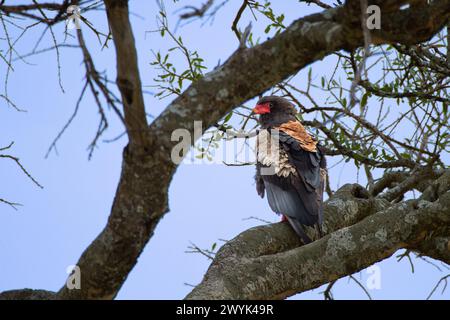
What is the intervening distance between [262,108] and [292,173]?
1.51 metres

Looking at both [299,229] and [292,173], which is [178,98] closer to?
[299,229]

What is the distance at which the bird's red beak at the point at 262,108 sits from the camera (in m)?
6.32

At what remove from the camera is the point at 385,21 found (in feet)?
9.12

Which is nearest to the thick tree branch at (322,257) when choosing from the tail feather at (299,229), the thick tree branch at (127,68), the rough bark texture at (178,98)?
the rough bark texture at (178,98)

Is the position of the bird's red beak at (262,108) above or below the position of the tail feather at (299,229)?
above

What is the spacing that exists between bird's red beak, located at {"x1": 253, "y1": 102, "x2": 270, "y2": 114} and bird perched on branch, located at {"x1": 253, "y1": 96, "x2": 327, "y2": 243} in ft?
2.28

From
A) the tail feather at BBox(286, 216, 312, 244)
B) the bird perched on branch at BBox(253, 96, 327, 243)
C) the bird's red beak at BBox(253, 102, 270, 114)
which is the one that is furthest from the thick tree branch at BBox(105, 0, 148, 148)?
the bird's red beak at BBox(253, 102, 270, 114)

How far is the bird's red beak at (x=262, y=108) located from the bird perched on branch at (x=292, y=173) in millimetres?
695

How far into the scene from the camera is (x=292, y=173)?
16.5ft

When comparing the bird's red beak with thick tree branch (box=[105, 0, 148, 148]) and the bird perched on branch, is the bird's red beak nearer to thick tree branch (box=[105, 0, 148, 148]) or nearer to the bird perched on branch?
the bird perched on branch

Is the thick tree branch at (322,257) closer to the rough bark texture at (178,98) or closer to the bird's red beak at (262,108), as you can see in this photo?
the rough bark texture at (178,98)
